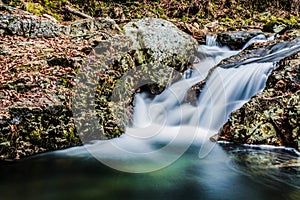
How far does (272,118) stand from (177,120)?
2.30 meters

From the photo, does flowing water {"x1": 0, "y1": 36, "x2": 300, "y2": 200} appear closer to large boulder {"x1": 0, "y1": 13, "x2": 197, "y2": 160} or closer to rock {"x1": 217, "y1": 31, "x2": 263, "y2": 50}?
large boulder {"x1": 0, "y1": 13, "x2": 197, "y2": 160}

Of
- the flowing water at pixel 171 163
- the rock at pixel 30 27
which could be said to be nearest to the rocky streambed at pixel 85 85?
the rock at pixel 30 27

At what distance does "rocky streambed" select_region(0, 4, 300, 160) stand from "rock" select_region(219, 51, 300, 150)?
0.02m

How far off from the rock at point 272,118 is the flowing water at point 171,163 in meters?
0.23

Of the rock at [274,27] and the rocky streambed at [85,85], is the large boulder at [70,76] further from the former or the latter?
the rock at [274,27]

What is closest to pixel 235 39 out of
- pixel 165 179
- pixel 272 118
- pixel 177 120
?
pixel 177 120

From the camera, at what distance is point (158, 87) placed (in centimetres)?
746

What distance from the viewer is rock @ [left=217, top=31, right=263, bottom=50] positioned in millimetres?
10398

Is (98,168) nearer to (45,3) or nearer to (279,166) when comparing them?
(279,166)

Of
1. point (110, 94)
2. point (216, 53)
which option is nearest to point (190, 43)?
point (216, 53)

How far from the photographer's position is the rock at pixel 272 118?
5227mm

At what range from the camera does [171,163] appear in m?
4.83

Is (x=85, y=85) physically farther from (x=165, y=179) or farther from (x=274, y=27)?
(x=274, y=27)

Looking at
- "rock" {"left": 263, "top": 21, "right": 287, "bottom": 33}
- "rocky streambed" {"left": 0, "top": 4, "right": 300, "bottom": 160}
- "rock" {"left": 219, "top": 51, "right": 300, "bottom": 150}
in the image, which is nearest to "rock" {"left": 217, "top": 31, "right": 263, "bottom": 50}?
"rock" {"left": 263, "top": 21, "right": 287, "bottom": 33}
